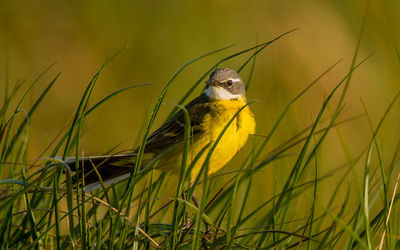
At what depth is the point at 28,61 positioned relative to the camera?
29.9 feet

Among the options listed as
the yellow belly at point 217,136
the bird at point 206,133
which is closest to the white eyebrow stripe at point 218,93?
the bird at point 206,133

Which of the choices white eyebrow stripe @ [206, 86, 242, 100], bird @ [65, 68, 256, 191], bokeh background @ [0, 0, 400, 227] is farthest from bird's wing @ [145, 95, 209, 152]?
bokeh background @ [0, 0, 400, 227]

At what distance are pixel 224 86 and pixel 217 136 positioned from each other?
1.86 feet

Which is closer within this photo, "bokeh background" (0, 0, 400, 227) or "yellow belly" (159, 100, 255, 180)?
"yellow belly" (159, 100, 255, 180)

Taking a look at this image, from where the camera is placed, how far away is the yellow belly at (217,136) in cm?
448

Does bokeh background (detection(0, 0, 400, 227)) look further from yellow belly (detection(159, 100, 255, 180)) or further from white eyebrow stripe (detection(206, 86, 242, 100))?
yellow belly (detection(159, 100, 255, 180))

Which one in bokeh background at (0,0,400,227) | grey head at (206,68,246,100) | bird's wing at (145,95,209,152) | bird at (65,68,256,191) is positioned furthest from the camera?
bokeh background at (0,0,400,227)

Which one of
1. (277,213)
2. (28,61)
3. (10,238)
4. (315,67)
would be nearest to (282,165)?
(277,213)

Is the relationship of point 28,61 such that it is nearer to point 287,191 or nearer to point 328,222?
point 328,222

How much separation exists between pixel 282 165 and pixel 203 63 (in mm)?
5038

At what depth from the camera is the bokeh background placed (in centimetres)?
821

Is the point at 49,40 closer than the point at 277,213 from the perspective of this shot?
No

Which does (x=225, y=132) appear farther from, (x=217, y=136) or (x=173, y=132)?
(x=173, y=132)

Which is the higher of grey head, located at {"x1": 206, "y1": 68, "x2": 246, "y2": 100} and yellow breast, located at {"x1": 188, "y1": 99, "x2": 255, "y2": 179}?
grey head, located at {"x1": 206, "y1": 68, "x2": 246, "y2": 100}
